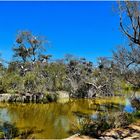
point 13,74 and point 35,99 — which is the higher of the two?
point 13,74

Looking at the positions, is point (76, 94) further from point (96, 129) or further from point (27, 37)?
point (96, 129)

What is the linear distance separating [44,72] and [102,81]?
881 centimetres

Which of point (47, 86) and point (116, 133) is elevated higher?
point (47, 86)

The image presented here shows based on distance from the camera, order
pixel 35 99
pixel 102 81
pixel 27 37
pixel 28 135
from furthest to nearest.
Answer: pixel 27 37
pixel 102 81
pixel 35 99
pixel 28 135

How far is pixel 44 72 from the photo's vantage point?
143 feet

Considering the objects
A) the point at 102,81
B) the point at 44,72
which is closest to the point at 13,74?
the point at 44,72

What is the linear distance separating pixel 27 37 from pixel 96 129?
121 ft

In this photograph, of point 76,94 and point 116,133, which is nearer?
point 116,133

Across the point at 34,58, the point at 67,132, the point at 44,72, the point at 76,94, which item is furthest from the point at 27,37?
the point at 67,132

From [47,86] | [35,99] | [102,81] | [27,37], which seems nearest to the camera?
[35,99]

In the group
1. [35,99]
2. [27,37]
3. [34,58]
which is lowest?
[35,99]

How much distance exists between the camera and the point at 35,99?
3888cm

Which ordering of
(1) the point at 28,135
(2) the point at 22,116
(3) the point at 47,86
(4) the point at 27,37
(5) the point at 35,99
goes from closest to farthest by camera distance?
(1) the point at 28,135 < (2) the point at 22,116 < (5) the point at 35,99 < (3) the point at 47,86 < (4) the point at 27,37

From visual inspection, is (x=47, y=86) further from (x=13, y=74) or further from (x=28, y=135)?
(x=28, y=135)
